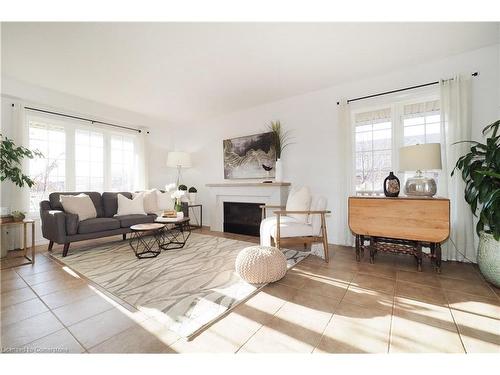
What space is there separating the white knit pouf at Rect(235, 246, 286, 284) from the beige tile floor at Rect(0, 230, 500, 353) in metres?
0.10

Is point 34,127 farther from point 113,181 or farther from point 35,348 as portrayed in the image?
point 35,348

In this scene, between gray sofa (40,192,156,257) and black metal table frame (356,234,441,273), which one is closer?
black metal table frame (356,234,441,273)

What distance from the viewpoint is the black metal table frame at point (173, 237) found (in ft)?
10.7

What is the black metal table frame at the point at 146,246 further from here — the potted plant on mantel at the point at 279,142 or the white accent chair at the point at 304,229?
the potted plant on mantel at the point at 279,142

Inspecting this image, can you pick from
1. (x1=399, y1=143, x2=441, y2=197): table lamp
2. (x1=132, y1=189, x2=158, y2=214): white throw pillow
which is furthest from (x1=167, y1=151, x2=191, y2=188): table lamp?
(x1=399, y1=143, x2=441, y2=197): table lamp

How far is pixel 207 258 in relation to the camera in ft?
9.03

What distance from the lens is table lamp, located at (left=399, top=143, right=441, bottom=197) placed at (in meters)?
2.29

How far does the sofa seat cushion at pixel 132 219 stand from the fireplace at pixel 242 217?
1.39 metres

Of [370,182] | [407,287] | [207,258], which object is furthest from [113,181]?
[407,287]

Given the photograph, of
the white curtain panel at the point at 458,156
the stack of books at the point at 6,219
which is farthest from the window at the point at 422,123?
the stack of books at the point at 6,219

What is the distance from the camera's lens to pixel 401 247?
250 cm

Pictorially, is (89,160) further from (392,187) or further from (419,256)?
(419,256)

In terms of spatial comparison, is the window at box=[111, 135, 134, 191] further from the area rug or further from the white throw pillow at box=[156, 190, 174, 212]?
the area rug

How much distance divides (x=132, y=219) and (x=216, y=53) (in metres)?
2.69
